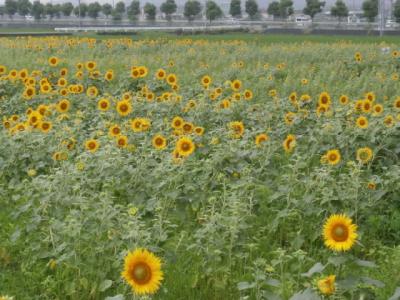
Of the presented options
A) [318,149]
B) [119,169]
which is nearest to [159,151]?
[119,169]

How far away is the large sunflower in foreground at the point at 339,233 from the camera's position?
2.27 meters

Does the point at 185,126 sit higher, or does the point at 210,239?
the point at 185,126

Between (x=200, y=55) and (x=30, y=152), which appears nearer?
(x=30, y=152)

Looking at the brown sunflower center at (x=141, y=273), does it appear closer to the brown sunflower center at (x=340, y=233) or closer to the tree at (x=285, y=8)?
the brown sunflower center at (x=340, y=233)

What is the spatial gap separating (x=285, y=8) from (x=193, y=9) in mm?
7928

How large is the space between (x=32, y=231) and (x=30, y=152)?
1340mm

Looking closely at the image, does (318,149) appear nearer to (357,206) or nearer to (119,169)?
(357,206)

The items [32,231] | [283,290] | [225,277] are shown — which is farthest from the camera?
[32,231]

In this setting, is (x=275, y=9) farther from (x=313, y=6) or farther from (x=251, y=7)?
(x=313, y=6)

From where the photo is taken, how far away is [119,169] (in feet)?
13.3

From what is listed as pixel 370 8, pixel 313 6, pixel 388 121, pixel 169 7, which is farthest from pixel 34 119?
pixel 169 7

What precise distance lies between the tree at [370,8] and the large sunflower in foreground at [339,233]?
44.5m

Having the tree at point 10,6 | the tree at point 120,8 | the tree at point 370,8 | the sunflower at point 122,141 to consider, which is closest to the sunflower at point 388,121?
the sunflower at point 122,141

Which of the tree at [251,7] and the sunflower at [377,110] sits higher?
the tree at [251,7]
